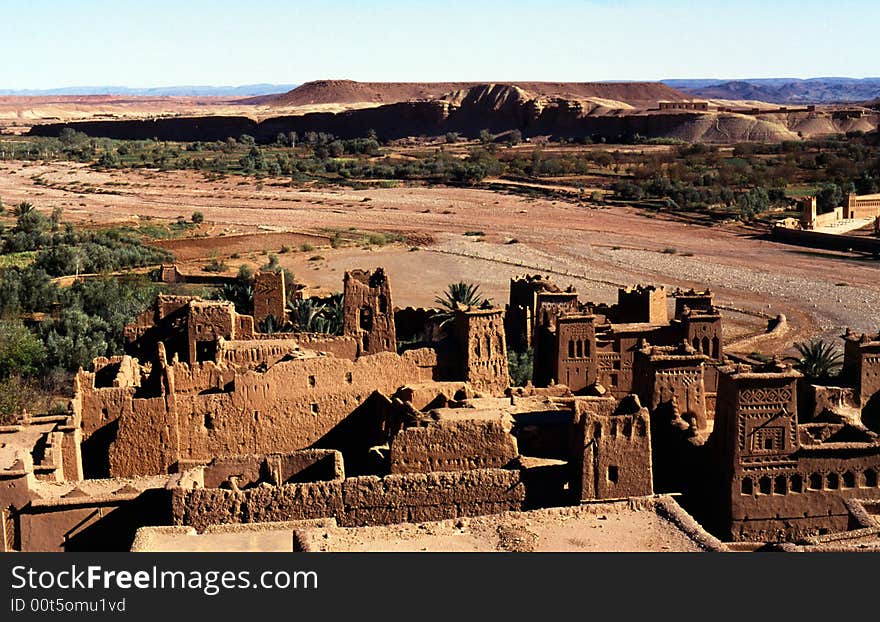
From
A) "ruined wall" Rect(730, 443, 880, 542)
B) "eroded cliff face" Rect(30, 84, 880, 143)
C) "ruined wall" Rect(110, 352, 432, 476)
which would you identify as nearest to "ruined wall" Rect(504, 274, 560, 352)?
"ruined wall" Rect(110, 352, 432, 476)

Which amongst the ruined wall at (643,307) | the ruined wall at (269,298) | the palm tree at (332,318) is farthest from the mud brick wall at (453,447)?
the ruined wall at (269,298)

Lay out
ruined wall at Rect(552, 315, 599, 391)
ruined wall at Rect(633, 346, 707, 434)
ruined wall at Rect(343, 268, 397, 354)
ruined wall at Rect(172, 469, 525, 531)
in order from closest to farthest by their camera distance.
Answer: ruined wall at Rect(172, 469, 525, 531), ruined wall at Rect(633, 346, 707, 434), ruined wall at Rect(552, 315, 599, 391), ruined wall at Rect(343, 268, 397, 354)

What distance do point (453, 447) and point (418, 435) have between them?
22.6 inches

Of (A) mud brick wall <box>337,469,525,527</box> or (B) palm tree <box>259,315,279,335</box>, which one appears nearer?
(A) mud brick wall <box>337,469,525,527</box>

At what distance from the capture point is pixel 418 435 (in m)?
16.7

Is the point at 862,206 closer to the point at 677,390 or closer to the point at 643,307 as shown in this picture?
the point at 643,307

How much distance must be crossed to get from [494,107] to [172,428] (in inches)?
4892

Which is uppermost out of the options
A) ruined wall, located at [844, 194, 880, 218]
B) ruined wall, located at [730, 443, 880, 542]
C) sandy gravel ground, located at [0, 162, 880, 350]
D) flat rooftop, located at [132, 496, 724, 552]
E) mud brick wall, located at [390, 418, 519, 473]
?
mud brick wall, located at [390, 418, 519, 473]

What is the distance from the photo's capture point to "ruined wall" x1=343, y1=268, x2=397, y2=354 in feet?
81.5

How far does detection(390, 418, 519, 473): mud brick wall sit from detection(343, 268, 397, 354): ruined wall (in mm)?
7903

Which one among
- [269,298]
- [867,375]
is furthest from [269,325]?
[867,375]

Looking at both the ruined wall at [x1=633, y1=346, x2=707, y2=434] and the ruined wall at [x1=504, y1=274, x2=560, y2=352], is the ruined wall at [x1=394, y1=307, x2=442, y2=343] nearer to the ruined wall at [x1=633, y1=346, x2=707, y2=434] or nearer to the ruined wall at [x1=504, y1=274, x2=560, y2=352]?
the ruined wall at [x1=504, y1=274, x2=560, y2=352]

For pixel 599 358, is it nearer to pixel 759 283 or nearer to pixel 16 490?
pixel 16 490

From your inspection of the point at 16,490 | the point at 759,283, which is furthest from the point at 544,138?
the point at 16,490
